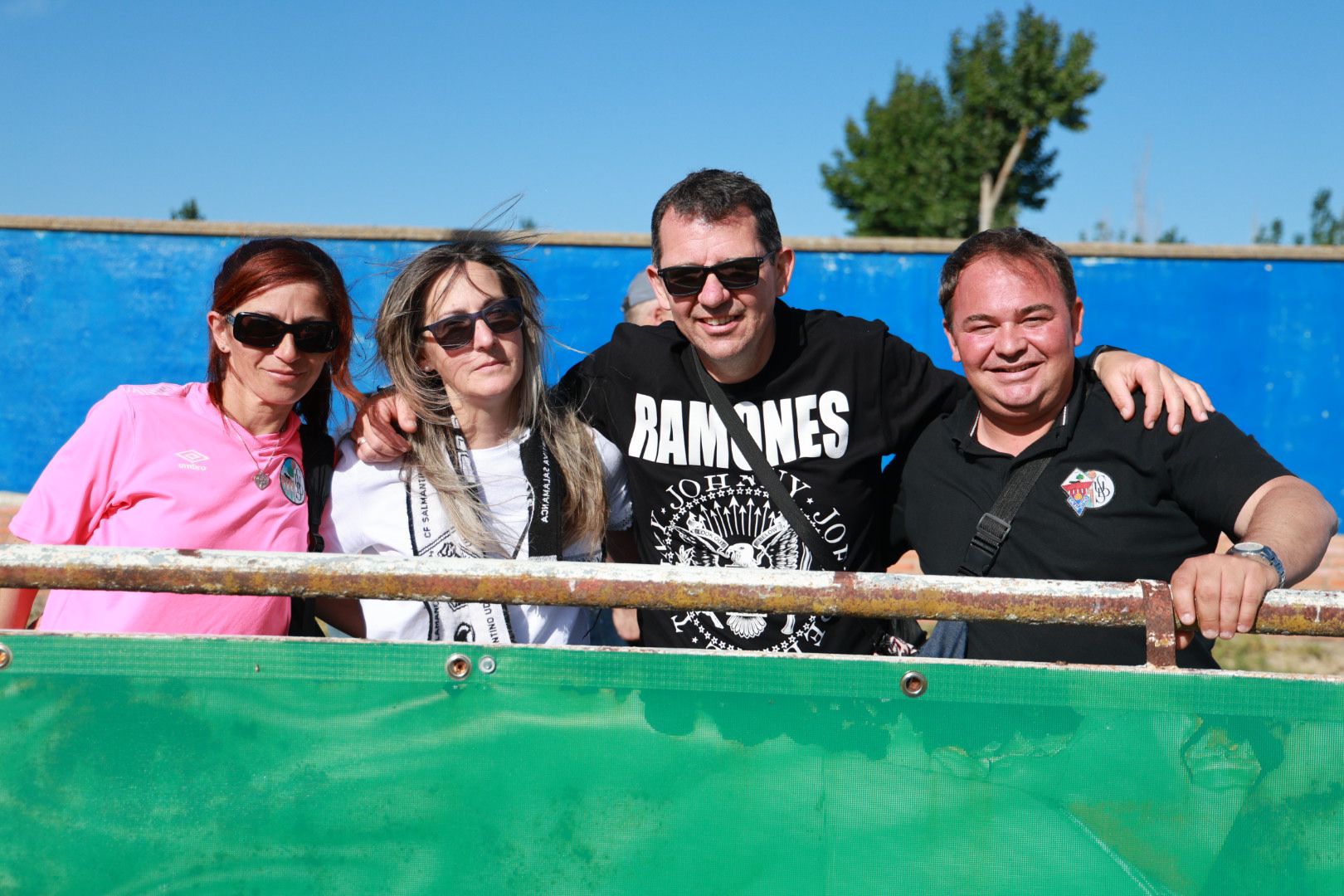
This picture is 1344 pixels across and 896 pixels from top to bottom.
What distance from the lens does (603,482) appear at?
276 cm

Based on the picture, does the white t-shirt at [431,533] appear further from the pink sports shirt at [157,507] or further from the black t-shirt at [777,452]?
the black t-shirt at [777,452]

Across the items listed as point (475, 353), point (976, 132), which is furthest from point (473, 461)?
point (976, 132)

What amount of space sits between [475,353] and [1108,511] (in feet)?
5.07

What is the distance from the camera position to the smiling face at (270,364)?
252 cm

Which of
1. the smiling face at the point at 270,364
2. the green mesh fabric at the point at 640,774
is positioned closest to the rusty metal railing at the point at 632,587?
the green mesh fabric at the point at 640,774

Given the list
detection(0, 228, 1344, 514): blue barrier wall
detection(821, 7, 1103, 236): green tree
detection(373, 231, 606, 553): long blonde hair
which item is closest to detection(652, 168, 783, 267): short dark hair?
Answer: detection(373, 231, 606, 553): long blonde hair

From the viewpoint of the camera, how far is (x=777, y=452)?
2.66 meters

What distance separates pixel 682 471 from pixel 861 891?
1.30m

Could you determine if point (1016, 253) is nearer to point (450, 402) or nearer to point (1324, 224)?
point (450, 402)

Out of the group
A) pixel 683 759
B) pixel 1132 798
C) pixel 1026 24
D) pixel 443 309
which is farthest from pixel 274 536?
pixel 1026 24

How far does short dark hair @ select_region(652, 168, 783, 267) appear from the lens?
8.82 ft

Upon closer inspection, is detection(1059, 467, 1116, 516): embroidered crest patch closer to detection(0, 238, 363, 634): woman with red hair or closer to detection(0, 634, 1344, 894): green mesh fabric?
detection(0, 634, 1344, 894): green mesh fabric

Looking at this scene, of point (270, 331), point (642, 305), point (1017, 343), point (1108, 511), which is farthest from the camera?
point (642, 305)

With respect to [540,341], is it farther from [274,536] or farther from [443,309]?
[274,536]
